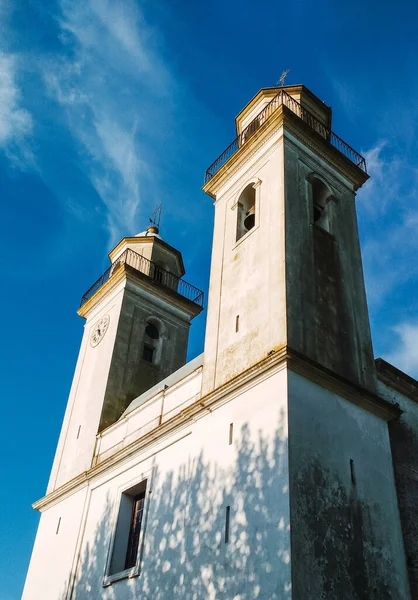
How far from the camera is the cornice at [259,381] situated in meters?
12.3

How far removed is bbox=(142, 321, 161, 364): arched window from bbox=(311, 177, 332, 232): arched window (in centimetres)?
852

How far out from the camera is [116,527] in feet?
50.9

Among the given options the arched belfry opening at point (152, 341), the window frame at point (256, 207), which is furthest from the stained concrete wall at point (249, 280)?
the arched belfry opening at point (152, 341)

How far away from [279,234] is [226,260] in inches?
94.4

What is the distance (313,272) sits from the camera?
14719 millimetres

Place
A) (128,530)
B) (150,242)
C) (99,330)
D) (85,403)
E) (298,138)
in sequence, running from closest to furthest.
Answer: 1. (128,530)
2. (298,138)
3. (85,403)
4. (99,330)
5. (150,242)

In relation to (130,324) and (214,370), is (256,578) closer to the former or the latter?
(214,370)

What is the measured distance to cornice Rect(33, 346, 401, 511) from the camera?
12328 millimetres

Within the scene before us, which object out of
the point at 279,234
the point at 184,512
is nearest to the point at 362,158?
the point at 279,234

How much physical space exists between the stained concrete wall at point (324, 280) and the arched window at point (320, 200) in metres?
0.18

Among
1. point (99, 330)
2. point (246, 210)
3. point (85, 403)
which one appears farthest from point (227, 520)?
point (99, 330)

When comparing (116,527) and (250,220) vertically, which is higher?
(250,220)

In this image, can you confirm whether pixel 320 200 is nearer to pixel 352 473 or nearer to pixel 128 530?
pixel 352 473

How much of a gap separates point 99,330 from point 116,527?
29.6 ft
